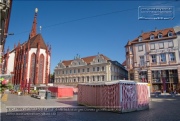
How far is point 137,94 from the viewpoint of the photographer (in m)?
14.3

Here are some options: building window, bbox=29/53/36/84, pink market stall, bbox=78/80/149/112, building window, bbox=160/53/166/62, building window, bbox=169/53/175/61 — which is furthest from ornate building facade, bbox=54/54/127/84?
pink market stall, bbox=78/80/149/112

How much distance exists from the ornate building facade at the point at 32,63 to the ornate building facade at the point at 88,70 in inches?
236

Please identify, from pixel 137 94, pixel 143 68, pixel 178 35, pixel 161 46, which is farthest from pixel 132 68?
pixel 137 94

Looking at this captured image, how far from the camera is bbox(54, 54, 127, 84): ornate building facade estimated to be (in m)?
51.2

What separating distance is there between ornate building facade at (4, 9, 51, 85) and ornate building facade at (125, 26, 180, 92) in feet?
105

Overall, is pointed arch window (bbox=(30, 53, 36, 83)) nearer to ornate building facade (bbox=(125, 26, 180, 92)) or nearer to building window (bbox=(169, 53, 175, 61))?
ornate building facade (bbox=(125, 26, 180, 92))

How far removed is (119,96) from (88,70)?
42837mm

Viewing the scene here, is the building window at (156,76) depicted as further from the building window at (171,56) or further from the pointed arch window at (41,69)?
the pointed arch window at (41,69)

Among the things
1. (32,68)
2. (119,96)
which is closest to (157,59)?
(119,96)

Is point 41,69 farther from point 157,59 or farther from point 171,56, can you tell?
point 171,56

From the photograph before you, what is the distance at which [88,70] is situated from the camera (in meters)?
55.5

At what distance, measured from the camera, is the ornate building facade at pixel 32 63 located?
2312 inches

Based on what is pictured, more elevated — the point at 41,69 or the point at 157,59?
the point at 157,59

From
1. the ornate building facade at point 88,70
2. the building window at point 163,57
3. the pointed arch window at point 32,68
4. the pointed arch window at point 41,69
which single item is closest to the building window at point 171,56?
the building window at point 163,57
